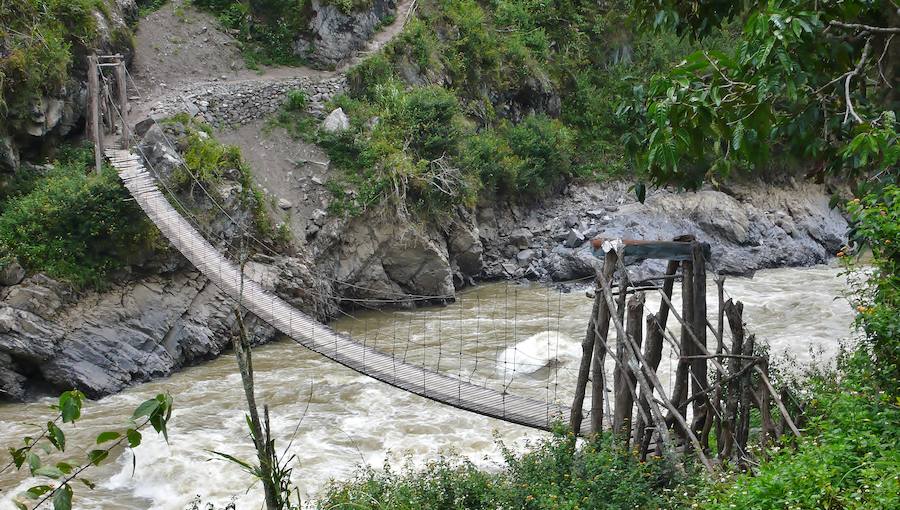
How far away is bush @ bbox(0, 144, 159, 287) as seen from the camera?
27.4 ft

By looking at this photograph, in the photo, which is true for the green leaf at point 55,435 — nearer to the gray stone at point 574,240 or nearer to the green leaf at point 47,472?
the green leaf at point 47,472

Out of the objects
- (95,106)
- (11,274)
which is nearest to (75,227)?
(11,274)

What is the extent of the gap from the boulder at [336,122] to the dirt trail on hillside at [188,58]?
1344 millimetres

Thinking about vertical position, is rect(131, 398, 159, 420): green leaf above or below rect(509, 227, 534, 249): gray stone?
Answer: below

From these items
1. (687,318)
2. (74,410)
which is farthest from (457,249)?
(74,410)

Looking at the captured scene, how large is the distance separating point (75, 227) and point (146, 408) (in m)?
7.85

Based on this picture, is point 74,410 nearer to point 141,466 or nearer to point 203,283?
point 141,466

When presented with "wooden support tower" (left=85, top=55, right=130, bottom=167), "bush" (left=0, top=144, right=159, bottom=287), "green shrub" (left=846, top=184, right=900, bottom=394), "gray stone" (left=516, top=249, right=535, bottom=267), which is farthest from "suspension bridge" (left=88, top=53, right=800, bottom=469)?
"gray stone" (left=516, top=249, right=535, bottom=267)

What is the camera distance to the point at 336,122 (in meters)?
12.3

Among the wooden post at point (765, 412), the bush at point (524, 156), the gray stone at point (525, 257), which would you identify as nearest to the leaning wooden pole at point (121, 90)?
the bush at point (524, 156)

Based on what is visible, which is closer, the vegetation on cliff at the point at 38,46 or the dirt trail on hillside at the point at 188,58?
the vegetation on cliff at the point at 38,46

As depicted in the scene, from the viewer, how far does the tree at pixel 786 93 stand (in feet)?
9.82

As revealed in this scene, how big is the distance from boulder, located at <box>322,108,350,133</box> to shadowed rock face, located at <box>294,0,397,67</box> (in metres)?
1.99

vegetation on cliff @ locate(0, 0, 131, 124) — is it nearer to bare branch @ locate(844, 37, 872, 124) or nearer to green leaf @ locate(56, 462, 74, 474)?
green leaf @ locate(56, 462, 74, 474)
